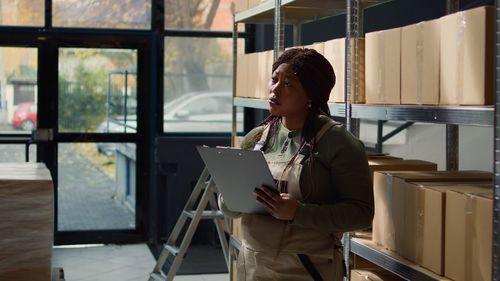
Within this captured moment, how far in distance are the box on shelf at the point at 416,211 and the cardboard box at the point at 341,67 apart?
37 cm

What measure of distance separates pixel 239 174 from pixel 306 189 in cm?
21

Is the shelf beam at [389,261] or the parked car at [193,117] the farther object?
the parked car at [193,117]

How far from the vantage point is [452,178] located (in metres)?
2.71

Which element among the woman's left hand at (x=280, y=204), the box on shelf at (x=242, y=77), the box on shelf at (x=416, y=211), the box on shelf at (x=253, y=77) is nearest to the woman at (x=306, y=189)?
the woman's left hand at (x=280, y=204)

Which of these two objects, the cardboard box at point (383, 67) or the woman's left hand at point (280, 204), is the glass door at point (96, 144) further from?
the woman's left hand at point (280, 204)

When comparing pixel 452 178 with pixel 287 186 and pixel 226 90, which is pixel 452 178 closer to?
pixel 287 186

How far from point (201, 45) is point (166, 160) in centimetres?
115

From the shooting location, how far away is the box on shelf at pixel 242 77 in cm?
506

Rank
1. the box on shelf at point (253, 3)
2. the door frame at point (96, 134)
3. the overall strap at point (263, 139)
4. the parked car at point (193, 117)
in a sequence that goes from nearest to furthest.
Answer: the overall strap at point (263, 139) < the box on shelf at point (253, 3) < the door frame at point (96, 134) < the parked car at point (193, 117)

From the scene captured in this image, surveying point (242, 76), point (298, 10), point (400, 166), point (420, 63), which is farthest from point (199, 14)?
point (420, 63)

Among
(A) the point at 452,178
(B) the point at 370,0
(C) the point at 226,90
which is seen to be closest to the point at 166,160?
(C) the point at 226,90

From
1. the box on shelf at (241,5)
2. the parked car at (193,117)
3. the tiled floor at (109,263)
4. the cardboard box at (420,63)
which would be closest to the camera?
the cardboard box at (420,63)

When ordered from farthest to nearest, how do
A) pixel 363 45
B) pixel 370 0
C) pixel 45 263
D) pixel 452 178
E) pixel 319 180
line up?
pixel 370 0, pixel 363 45, pixel 452 178, pixel 319 180, pixel 45 263

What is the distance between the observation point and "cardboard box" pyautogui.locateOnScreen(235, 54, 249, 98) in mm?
5070
